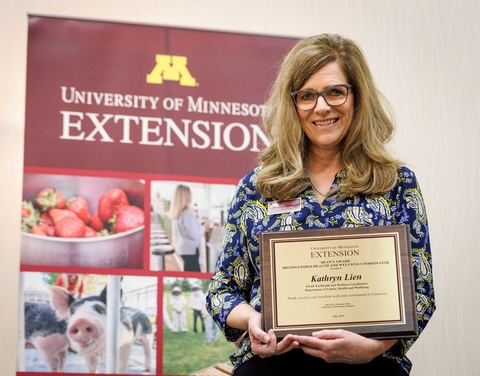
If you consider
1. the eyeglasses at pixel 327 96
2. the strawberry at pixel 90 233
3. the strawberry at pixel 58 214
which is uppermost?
the eyeglasses at pixel 327 96

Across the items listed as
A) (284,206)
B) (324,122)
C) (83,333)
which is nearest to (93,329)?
(83,333)

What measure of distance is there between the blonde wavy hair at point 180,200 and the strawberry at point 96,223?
10.6 inches

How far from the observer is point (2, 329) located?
8.53 ft

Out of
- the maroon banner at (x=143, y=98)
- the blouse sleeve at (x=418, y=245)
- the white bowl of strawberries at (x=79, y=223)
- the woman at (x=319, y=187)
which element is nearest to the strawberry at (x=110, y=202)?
the white bowl of strawberries at (x=79, y=223)

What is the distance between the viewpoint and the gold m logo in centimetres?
288

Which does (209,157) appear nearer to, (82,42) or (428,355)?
(82,42)

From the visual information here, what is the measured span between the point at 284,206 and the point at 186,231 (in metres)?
1.24

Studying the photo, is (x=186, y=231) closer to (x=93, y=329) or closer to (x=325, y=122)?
(x=93, y=329)

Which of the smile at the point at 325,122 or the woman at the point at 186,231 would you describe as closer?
the smile at the point at 325,122

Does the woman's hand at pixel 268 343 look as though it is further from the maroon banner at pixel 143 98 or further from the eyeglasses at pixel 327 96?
the maroon banner at pixel 143 98

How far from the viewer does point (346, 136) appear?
1.64m

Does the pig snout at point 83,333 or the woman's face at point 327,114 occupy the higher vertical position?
the woman's face at point 327,114

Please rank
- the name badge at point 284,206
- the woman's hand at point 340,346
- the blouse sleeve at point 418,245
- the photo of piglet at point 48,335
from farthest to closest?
the photo of piglet at point 48,335
the name badge at point 284,206
the blouse sleeve at point 418,245
the woman's hand at point 340,346

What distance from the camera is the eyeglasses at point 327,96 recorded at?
159cm
